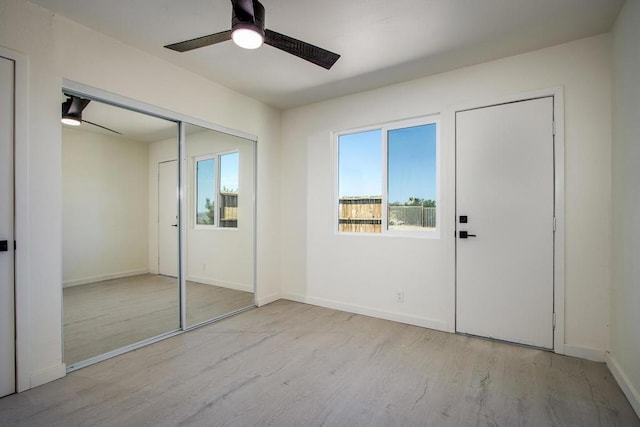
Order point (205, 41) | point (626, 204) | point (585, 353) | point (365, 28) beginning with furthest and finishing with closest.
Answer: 1. point (585, 353)
2. point (365, 28)
3. point (626, 204)
4. point (205, 41)

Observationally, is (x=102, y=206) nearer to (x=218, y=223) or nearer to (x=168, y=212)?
(x=168, y=212)

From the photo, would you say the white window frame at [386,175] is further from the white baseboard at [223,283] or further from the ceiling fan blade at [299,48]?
the ceiling fan blade at [299,48]

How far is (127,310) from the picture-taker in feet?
10.5

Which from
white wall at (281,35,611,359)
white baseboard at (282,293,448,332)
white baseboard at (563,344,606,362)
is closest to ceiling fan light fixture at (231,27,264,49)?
white wall at (281,35,611,359)

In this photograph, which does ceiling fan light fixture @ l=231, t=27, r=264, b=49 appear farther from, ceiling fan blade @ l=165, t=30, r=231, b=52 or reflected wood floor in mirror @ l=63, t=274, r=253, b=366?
reflected wood floor in mirror @ l=63, t=274, r=253, b=366

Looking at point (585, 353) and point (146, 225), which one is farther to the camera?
point (146, 225)

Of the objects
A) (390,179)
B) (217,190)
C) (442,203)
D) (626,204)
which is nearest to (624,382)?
(626,204)

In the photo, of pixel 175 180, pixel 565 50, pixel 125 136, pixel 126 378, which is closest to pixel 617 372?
pixel 565 50

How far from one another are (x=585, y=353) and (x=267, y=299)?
10.8 ft

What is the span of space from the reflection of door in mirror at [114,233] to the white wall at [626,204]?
12.2 feet

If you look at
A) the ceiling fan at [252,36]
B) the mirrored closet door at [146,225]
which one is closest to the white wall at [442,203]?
the mirrored closet door at [146,225]

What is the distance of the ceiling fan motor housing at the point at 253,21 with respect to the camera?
173 centimetres

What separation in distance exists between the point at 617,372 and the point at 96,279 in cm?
432

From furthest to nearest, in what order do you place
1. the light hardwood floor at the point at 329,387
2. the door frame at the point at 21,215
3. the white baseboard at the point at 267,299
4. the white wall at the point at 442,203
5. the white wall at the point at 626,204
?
the white baseboard at the point at 267,299, the white wall at the point at 442,203, the door frame at the point at 21,215, the white wall at the point at 626,204, the light hardwood floor at the point at 329,387
